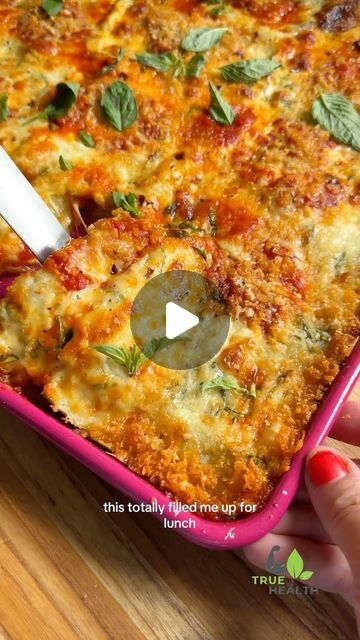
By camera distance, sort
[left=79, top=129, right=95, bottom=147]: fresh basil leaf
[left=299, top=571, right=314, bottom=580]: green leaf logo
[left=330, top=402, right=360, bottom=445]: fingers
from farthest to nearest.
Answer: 1. [left=79, top=129, right=95, bottom=147]: fresh basil leaf
2. [left=330, top=402, right=360, bottom=445]: fingers
3. [left=299, top=571, right=314, bottom=580]: green leaf logo

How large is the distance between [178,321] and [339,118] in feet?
3.03

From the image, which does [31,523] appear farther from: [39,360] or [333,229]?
[333,229]

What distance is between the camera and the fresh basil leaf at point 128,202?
2.25 metres

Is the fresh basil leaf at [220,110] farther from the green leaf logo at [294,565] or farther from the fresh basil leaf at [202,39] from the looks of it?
the green leaf logo at [294,565]

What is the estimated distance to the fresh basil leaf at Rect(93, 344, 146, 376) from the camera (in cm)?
193

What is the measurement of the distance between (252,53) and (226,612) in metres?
1.85

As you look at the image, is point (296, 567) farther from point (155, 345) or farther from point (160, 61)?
point (160, 61)

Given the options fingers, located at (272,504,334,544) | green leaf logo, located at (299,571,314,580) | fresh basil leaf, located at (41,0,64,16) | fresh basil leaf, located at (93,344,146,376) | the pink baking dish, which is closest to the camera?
the pink baking dish

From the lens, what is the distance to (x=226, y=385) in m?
2.00

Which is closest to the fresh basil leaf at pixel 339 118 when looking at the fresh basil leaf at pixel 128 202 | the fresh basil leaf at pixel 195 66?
the fresh basil leaf at pixel 195 66

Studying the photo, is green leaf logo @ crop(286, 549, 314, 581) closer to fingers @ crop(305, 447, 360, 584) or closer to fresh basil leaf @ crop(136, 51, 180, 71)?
fingers @ crop(305, 447, 360, 584)

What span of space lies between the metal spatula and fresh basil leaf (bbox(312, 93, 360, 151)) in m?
0.94

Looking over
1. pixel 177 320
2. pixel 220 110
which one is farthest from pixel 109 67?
pixel 177 320

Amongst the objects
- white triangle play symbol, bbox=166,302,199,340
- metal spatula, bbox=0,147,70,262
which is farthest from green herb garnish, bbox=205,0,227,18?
white triangle play symbol, bbox=166,302,199,340
